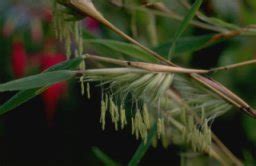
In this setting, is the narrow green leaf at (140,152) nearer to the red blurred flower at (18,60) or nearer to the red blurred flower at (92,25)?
the red blurred flower at (92,25)

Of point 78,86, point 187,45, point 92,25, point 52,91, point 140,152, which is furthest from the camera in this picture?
point 78,86

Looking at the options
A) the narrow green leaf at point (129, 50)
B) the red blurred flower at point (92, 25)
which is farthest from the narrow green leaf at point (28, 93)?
the red blurred flower at point (92, 25)

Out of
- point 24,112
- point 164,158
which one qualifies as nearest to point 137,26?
point 164,158

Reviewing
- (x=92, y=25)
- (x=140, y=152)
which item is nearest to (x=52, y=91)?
(x=92, y=25)

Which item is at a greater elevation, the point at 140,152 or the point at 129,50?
the point at 129,50

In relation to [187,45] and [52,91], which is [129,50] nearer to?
[187,45]

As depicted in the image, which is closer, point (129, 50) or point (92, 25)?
point (129, 50)

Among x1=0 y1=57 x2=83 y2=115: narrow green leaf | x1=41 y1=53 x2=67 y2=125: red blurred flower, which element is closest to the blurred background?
x1=41 y1=53 x2=67 y2=125: red blurred flower

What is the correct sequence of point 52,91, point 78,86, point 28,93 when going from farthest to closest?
point 78,86 < point 52,91 < point 28,93
